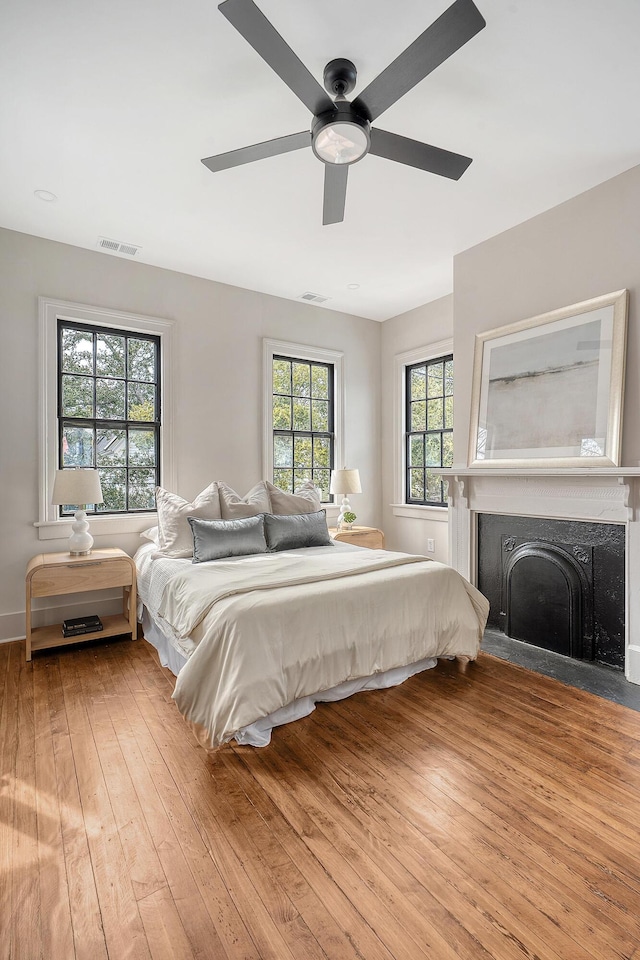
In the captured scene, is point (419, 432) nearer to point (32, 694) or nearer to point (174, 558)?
point (174, 558)

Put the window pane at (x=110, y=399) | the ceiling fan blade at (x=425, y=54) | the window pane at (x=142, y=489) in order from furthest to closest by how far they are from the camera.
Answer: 1. the window pane at (x=142, y=489)
2. the window pane at (x=110, y=399)
3. the ceiling fan blade at (x=425, y=54)

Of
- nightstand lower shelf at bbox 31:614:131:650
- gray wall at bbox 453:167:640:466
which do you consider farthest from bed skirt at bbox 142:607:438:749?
gray wall at bbox 453:167:640:466

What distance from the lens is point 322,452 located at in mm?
5305

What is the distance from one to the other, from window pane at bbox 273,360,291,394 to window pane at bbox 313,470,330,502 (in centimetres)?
93

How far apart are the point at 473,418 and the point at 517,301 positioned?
35.5 inches

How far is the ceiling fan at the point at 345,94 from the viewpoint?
1.60m

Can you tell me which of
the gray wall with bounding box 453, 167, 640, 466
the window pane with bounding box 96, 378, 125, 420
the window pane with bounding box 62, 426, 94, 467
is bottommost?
the window pane with bounding box 62, 426, 94, 467

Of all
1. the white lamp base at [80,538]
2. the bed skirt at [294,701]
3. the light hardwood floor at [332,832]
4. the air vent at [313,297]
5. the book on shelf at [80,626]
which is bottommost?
the light hardwood floor at [332,832]

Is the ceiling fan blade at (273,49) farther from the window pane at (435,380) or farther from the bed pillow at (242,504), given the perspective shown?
the window pane at (435,380)

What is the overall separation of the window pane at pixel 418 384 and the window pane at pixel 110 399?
3003 mm

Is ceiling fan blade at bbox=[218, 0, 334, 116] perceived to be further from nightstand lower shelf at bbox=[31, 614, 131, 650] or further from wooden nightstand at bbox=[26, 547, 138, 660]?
nightstand lower shelf at bbox=[31, 614, 131, 650]

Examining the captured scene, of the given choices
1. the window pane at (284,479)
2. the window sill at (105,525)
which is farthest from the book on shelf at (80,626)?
the window pane at (284,479)

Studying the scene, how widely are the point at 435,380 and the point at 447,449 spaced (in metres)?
0.75

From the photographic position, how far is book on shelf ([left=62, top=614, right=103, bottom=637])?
346 cm
